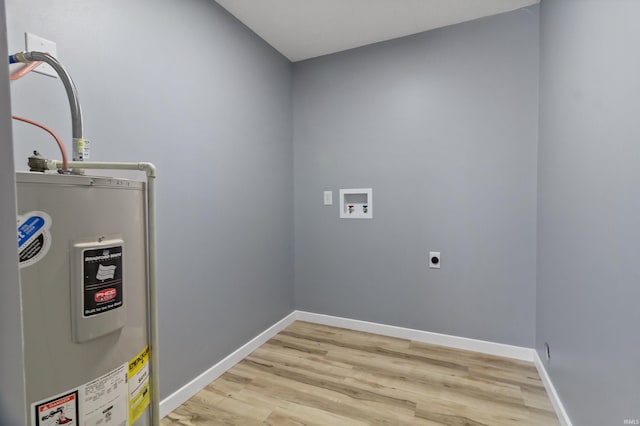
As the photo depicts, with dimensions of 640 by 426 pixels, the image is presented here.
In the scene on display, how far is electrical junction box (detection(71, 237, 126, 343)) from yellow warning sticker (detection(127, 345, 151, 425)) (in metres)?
0.17

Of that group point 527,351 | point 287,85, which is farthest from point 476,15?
point 527,351

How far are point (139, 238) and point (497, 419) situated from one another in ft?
6.51

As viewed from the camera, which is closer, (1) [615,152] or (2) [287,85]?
(1) [615,152]

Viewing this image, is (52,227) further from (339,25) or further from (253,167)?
(339,25)

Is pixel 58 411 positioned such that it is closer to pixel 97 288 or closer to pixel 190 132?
pixel 97 288

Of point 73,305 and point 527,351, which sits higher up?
point 73,305

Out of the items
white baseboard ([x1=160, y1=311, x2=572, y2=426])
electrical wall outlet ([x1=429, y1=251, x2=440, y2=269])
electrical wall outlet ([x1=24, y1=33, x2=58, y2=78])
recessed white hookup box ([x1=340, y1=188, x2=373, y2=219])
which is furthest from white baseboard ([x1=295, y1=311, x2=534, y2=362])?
electrical wall outlet ([x1=24, y1=33, x2=58, y2=78])

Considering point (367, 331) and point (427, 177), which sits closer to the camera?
point (427, 177)

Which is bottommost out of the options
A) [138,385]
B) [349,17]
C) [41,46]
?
[138,385]

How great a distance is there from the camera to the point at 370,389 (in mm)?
1898

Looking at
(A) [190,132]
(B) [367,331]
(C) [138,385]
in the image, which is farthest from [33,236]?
(B) [367,331]

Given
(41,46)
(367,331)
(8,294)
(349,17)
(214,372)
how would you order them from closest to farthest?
(8,294), (41,46), (214,372), (349,17), (367,331)

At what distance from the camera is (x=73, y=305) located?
29.4 inches

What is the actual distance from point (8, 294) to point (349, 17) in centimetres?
254
